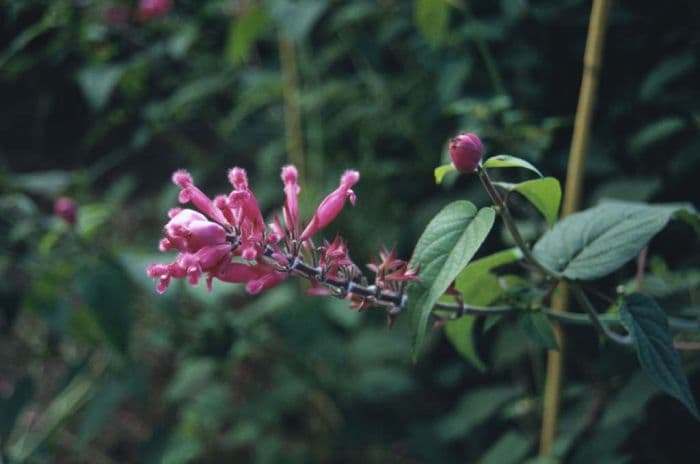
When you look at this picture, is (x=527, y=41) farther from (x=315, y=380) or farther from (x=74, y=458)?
(x=74, y=458)

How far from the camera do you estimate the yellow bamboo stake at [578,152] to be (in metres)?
0.95

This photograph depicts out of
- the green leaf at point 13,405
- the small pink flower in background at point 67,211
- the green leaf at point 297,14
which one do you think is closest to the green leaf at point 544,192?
the green leaf at point 297,14

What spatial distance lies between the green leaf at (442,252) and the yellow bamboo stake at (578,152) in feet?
1.33

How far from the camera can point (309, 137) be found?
1.78 metres

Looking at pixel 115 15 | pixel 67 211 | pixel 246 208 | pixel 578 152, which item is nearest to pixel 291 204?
pixel 246 208

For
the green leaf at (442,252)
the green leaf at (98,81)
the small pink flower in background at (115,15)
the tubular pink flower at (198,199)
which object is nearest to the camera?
the green leaf at (442,252)

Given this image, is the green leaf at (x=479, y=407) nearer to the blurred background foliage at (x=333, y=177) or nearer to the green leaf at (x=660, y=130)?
the blurred background foliage at (x=333, y=177)

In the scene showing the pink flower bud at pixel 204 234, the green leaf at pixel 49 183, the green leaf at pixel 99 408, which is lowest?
the green leaf at pixel 99 408

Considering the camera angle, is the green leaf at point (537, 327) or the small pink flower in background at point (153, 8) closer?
the green leaf at point (537, 327)

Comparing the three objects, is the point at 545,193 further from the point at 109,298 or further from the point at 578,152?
the point at 109,298

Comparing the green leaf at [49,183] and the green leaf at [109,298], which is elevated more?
the green leaf at [49,183]

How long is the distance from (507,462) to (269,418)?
67cm

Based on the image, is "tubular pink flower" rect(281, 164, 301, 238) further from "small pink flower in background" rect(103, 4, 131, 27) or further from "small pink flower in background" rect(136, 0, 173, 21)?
"small pink flower in background" rect(103, 4, 131, 27)

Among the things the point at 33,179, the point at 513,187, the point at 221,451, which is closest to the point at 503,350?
the point at 513,187
